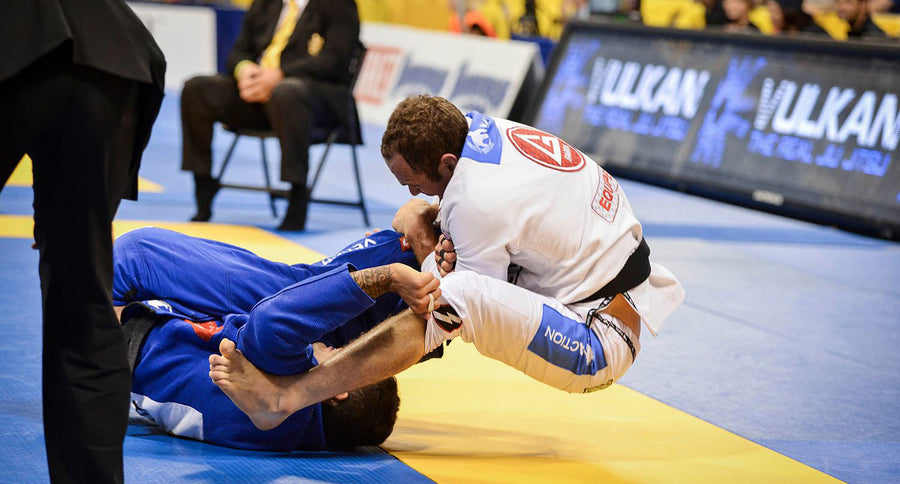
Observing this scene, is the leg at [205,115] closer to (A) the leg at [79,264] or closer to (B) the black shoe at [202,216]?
(B) the black shoe at [202,216]

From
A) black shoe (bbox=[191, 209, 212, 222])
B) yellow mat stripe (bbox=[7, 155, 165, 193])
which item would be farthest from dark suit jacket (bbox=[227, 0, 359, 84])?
yellow mat stripe (bbox=[7, 155, 165, 193])

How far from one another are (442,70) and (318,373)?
33.4 feet

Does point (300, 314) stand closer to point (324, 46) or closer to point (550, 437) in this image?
point (550, 437)

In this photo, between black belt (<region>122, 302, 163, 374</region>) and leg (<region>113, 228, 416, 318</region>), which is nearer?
black belt (<region>122, 302, 163, 374</region>)

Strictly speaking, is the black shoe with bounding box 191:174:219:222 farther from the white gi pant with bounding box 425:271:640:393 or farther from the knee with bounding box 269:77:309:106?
the white gi pant with bounding box 425:271:640:393

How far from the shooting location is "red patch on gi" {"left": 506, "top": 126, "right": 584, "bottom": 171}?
3.10 metres

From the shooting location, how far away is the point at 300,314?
108 inches

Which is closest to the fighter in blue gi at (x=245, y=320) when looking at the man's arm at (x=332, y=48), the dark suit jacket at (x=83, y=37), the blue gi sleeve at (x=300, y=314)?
the blue gi sleeve at (x=300, y=314)

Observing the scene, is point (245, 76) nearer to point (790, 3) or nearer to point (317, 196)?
point (317, 196)

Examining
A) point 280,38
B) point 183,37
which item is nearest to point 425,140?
point 280,38

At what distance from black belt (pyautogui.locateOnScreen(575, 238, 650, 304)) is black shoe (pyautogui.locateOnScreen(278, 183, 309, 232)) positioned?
378cm

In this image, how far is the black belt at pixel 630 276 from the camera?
312 cm

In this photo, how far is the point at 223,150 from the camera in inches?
421

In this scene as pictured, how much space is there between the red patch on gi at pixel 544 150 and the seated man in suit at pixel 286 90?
341cm
